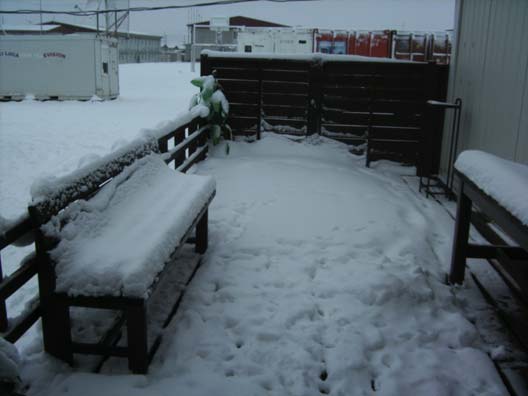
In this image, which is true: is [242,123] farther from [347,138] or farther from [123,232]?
[123,232]

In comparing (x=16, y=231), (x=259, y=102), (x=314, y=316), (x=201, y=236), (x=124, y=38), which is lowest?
(x=314, y=316)

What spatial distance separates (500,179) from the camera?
10.3 ft

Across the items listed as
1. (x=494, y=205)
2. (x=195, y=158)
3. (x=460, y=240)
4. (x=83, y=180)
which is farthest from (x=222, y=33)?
(x=494, y=205)

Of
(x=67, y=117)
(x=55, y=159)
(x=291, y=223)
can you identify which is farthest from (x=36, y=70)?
(x=291, y=223)

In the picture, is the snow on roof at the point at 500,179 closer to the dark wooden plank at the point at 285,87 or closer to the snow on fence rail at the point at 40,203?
the snow on fence rail at the point at 40,203

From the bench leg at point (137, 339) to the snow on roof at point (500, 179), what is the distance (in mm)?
1874

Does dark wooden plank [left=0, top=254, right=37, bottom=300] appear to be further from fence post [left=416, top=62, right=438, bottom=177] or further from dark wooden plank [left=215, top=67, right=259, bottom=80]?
dark wooden plank [left=215, top=67, right=259, bottom=80]

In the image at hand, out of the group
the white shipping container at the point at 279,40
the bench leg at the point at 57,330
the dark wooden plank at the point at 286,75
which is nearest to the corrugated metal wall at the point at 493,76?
the dark wooden plank at the point at 286,75

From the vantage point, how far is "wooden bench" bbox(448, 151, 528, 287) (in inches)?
111

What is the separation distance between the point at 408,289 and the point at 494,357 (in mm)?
827

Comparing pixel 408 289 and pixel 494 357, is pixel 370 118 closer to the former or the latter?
pixel 408 289

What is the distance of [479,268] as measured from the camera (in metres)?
4.43

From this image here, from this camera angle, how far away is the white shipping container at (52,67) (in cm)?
1917

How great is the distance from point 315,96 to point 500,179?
563 centimetres
